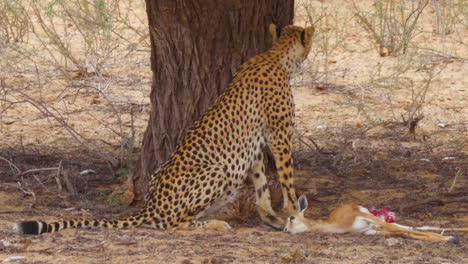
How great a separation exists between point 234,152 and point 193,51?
70cm

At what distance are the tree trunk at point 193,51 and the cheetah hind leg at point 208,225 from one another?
77 centimetres

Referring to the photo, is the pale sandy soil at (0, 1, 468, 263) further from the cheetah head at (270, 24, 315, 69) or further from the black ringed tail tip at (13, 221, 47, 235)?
the cheetah head at (270, 24, 315, 69)

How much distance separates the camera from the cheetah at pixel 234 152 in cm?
473

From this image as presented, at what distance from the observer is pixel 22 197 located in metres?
5.53

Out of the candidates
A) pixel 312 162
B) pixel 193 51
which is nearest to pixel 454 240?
pixel 193 51

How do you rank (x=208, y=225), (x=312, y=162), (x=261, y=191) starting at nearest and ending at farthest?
(x=208, y=225), (x=261, y=191), (x=312, y=162)

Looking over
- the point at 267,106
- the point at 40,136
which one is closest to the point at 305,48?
the point at 267,106

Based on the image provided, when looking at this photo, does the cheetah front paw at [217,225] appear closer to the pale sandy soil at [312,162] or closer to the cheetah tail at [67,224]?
the pale sandy soil at [312,162]

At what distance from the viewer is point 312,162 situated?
21.2ft

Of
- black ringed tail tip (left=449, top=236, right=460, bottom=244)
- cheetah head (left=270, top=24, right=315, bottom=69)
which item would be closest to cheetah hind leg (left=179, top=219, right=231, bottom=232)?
cheetah head (left=270, top=24, right=315, bottom=69)

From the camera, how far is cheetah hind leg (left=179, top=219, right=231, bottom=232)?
4.76 m

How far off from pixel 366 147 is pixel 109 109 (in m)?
2.32

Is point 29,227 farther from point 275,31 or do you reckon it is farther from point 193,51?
point 275,31

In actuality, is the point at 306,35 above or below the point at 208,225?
above
